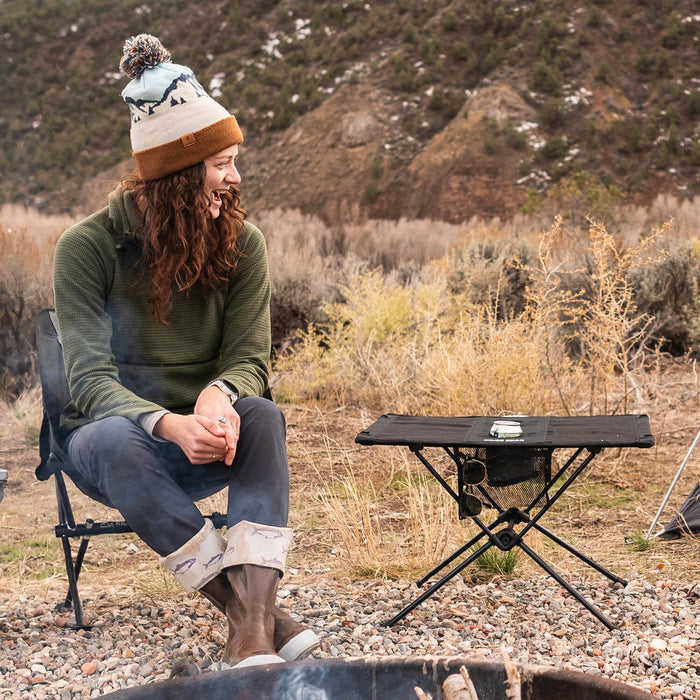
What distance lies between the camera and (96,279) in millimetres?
2498

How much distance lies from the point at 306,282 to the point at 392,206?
48.8 feet

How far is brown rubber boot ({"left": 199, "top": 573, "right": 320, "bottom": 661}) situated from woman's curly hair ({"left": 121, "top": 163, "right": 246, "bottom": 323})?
74 cm

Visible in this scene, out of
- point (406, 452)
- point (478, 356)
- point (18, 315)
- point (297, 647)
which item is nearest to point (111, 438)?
point (297, 647)

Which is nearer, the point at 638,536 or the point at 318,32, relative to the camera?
the point at 638,536

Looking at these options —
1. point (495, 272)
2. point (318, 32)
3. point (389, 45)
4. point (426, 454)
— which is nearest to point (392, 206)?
point (389, 45)

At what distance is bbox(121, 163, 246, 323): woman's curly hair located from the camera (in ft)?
8.13

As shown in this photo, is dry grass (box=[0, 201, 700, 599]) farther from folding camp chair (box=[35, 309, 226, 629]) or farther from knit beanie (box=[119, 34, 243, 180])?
knit beanie (box=[119, 34, 243, 180])

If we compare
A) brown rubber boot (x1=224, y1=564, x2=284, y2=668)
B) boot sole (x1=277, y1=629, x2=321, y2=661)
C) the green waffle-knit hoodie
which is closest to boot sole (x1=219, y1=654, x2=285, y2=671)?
brown rubber boot (x1=224, y1=564, x2=284, y2=668)

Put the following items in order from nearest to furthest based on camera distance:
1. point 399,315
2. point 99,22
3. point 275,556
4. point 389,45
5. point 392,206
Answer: point 275,556 → point 399,315 → point 392,206 → point 389,45 → point 99,22

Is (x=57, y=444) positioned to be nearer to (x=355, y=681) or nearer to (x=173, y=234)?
(x=173, y=234)

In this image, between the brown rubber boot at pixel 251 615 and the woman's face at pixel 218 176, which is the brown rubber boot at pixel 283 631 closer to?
the brown rubber boot at pixel 251 615

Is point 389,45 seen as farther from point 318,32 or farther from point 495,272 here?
point 495,272

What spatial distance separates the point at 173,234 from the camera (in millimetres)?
2492

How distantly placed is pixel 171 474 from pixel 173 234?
639 millimetres
